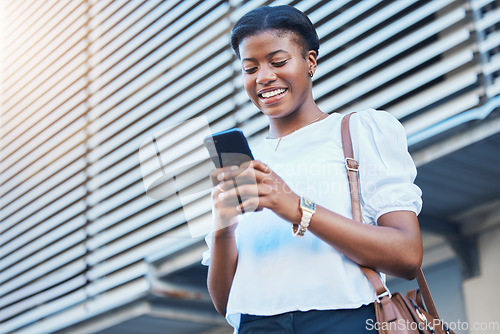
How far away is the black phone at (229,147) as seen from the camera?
136cm

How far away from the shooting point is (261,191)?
130cm

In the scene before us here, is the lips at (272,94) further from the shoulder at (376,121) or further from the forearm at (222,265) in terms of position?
the forearm at (222,265)

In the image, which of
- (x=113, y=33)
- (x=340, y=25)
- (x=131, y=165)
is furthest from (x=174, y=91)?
(x=340, y=25)

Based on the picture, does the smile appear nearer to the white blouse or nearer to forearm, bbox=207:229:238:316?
the white blouse

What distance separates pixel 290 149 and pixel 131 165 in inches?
165

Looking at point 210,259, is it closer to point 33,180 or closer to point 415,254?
point 415,254

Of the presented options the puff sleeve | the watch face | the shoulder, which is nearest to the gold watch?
the watch face

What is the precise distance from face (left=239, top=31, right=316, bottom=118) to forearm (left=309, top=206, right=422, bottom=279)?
17.2 inches

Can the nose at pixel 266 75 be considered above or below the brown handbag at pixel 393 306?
above

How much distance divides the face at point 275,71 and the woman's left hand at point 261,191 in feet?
1.28

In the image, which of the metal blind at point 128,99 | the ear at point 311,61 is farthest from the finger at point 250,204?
the metal blind at point 128,99

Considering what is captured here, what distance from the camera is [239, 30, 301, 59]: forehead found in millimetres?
1662

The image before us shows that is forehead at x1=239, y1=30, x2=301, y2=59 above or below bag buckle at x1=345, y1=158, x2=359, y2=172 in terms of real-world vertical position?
above

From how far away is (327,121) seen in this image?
1684mm
